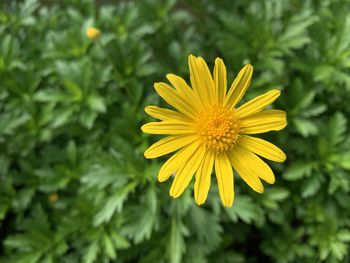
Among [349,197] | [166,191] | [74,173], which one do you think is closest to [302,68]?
[349,197]

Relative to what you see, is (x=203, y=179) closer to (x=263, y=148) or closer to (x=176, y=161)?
(x=176, y=161)

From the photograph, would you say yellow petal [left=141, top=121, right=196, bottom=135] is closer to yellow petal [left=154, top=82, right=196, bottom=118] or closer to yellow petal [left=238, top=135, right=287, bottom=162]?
yellow petal [left=154, top=82, right=196, bottom=118]

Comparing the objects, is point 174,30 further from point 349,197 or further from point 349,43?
point 349,197

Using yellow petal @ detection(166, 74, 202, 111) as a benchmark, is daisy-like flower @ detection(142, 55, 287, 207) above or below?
below

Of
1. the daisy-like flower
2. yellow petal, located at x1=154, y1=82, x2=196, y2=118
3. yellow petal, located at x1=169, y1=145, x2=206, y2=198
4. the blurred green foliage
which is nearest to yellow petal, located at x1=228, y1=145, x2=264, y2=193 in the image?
the daisy-like flower

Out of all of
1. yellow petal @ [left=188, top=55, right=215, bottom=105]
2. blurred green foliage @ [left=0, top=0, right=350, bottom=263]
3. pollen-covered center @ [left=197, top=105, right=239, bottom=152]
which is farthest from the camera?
blurred green foliage @ [left=0, top=0, right=350, bottom=263]

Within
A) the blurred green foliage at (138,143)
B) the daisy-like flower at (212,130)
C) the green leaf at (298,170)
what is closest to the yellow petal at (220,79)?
the daisy-like flower at (212,130)

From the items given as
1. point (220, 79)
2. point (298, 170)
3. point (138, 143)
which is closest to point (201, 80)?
point (220, 79)
